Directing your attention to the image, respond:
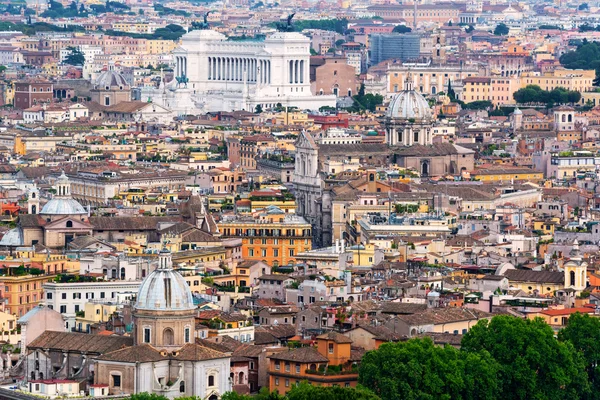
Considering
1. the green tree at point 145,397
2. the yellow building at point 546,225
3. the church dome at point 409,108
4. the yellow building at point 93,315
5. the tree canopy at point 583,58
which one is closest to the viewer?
the green tree at point 145,397

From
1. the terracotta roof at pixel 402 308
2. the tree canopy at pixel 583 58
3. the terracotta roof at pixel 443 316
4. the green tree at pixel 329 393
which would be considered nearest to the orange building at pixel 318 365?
the green tree at pixel 329 393

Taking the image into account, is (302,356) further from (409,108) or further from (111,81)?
(111,81)

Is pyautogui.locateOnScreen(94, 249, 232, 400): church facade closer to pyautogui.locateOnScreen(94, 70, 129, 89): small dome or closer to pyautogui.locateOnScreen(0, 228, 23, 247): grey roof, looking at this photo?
pyautogui.locateOnScreen(0, 228, 23, 247): grey roof

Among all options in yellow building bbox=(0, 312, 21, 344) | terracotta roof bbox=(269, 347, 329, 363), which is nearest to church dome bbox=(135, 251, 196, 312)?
terracotta roof bbox=(269, 347, 329, 363)

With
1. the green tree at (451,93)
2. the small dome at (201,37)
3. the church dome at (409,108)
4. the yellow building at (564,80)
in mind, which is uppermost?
the small dome at (201,37)

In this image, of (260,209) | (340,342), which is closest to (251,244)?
(260,209)

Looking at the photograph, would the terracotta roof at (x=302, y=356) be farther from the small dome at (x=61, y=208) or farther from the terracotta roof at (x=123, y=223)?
the terracotta roof at (x=123, y=223)
